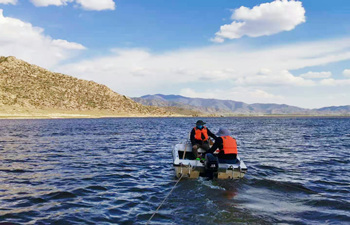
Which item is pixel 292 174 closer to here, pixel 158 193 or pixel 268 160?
pixel 268 160

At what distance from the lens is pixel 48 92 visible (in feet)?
500

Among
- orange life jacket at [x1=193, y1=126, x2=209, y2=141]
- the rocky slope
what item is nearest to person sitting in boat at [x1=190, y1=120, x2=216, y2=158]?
orange life jacket at [x1=193, y1=126, x2=209, y2=141]

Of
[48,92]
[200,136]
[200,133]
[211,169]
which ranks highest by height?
[48,92]

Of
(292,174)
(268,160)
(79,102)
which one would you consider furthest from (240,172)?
(79,102)

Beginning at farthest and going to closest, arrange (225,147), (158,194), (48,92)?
(48,92)
(225,147)
(158,194)

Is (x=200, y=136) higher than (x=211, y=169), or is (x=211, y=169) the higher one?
(x=200, y=136)

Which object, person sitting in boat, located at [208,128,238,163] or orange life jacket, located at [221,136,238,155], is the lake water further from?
orange life jacket, located at [221,136,238,155]

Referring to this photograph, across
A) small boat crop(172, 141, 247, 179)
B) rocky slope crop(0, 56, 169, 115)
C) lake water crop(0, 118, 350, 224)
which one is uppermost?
rocky slope crop(0, 56, 169, 115)

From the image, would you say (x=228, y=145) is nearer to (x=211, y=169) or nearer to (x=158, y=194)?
(x=211, y=169)

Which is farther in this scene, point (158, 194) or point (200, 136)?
point (200, 136)

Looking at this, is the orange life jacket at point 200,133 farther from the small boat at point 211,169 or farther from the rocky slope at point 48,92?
the rocky slope at point 48,92

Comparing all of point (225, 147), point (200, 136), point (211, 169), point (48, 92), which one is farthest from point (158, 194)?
point (48, 92)

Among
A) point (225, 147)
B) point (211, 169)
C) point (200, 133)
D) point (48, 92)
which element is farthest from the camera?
point (48, 92)

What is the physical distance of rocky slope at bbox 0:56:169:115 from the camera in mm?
136750
